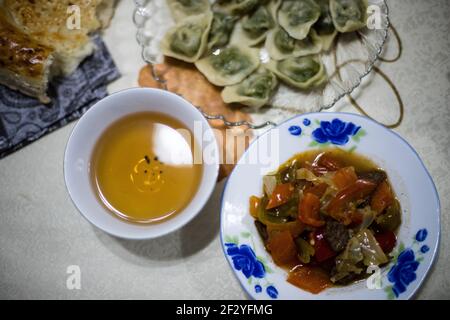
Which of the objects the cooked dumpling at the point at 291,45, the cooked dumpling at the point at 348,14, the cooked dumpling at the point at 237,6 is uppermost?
the cooked dumpling at the point at 348,14

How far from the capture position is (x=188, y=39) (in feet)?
6.93

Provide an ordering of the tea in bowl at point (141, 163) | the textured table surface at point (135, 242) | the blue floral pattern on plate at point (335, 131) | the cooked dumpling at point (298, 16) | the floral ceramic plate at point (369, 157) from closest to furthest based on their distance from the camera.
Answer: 1. the tea in bowl at point (141, 163)
2. the floral ceramic plate at point (369, 157)
3. the blue floral pattern on plate at point (335, 131)
4. the textured table surface at point (135, 242)
5. the cooked dumpling at point (298, 16)

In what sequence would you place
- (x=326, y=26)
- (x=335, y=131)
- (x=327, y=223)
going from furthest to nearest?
(x=326, y=26) → (x=335, y=131) → (x=327, y=223)

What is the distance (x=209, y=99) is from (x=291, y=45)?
1.56ft

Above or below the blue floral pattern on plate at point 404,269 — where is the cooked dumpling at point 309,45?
above

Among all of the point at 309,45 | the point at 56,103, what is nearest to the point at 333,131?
the point at 309,45

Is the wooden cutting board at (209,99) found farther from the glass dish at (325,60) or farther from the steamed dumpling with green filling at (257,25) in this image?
the steamed dumpling with green filling at (257,25)

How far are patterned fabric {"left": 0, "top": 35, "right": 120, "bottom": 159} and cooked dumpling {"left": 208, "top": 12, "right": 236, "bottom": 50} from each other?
0.49 m

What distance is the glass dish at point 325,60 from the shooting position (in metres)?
2.02

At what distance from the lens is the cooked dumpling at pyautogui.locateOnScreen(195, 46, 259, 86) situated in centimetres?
210

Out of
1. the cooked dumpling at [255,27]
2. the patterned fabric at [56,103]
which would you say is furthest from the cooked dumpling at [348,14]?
the patterned fabric at [56,103]

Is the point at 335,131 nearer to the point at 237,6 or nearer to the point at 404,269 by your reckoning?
the point at 404,269

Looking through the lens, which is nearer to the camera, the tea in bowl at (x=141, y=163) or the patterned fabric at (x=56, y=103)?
the tea in bowl at (x=141, y=163)

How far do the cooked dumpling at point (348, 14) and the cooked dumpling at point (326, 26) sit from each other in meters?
0.03
